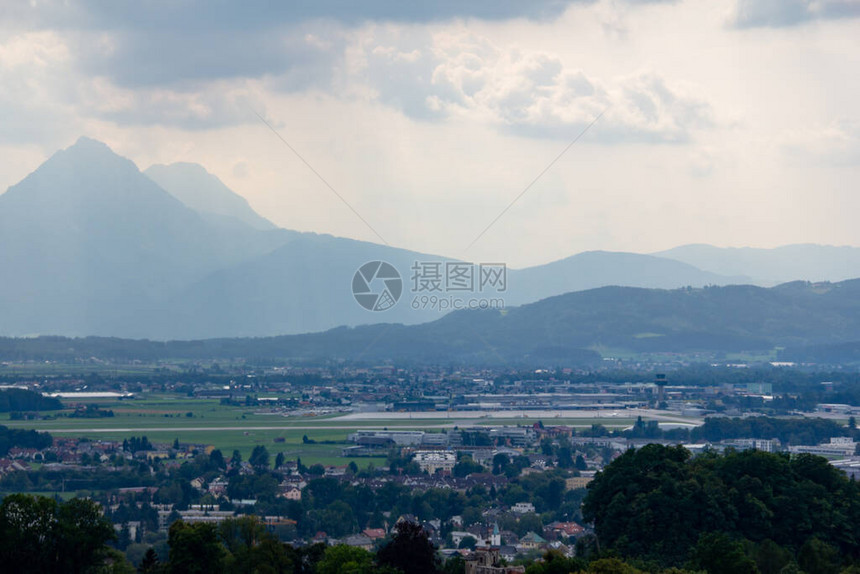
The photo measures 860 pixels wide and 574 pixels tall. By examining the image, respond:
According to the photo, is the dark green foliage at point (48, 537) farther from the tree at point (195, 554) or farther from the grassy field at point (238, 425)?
the grassy field at point (238, 425)

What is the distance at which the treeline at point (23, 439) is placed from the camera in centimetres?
8975

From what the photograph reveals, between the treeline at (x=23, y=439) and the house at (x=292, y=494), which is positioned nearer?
the house at (x=292, y=494)

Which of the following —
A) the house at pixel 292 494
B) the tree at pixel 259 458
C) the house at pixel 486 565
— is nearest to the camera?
the house at pixel 486 565

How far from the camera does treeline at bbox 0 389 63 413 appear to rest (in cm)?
12319

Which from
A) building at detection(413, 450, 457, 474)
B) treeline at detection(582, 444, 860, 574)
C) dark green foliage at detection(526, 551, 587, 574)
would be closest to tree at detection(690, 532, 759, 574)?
treeline at detection(582, 444, 860, 574)

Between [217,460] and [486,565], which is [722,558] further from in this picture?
[217,460]

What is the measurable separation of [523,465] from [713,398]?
66609 mm

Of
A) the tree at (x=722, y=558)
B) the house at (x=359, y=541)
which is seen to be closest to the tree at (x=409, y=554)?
the tree at (x=722, y=558)

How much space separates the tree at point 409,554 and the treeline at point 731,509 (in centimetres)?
667

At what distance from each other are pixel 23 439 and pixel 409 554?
201 ft

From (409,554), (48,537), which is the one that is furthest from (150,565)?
(409,554)

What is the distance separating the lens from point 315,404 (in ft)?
450

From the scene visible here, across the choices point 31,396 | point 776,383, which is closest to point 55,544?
point 31,396

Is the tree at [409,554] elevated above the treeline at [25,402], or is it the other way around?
the treeline at [25,402]
